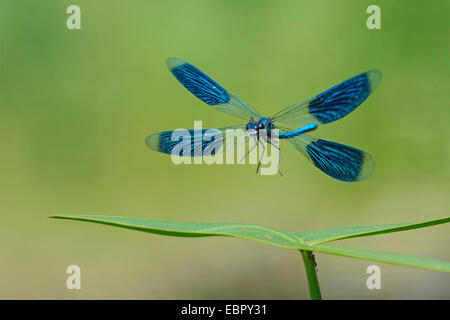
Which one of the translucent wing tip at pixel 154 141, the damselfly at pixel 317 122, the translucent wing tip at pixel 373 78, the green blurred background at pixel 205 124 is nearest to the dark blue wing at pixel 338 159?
the damselfly at pixel 317 122

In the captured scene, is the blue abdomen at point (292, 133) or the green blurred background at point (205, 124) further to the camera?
the green blurred background at point (205, 124)

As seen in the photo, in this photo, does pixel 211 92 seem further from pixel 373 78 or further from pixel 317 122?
pixel 373 78

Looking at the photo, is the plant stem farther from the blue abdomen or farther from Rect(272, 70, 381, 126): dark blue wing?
Rect(272, 70, 381, 126): dark blue wing

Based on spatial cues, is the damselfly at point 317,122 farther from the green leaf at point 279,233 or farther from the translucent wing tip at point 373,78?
the green leaf at point 279,233

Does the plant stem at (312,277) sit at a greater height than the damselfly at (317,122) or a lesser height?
lesser

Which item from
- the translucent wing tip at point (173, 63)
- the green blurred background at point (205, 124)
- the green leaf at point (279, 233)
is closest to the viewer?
the green leaf at point (279, 233)
